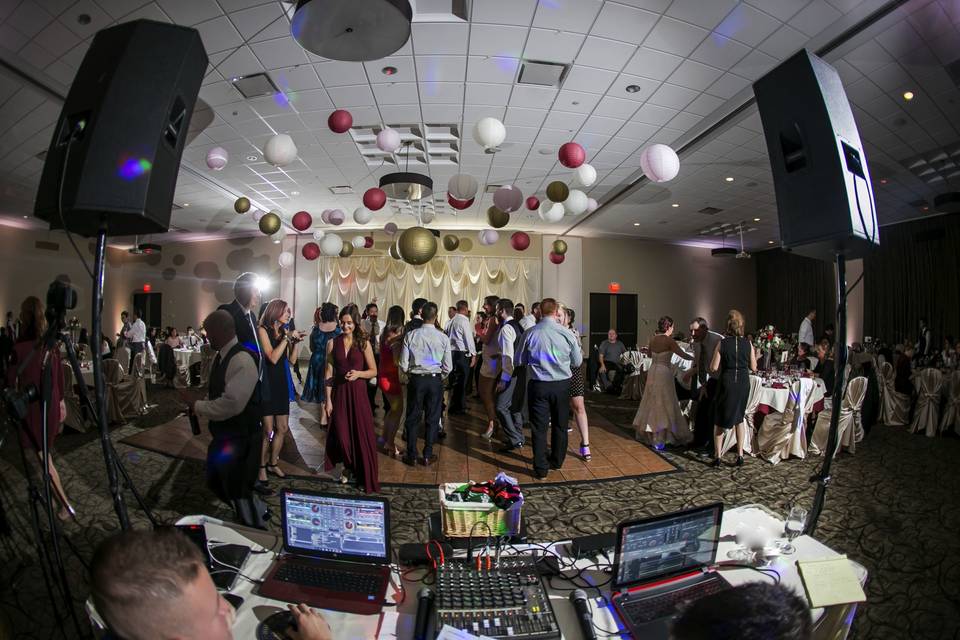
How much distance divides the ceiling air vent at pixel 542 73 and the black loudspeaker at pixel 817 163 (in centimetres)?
332

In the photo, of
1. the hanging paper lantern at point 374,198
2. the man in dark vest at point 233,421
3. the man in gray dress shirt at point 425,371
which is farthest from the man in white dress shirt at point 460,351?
the man in dark vest at point 233,421

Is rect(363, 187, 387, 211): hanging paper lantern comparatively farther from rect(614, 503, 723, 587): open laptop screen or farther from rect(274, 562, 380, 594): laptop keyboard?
rect(614, 503, 723, 587): open laptop screen

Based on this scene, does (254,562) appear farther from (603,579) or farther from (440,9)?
(440,9)

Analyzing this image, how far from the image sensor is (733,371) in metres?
4.39

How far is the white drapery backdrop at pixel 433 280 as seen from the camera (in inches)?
550

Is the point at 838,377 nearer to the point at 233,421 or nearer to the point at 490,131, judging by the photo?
the point at 233,421

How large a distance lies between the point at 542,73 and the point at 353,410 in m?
3.82

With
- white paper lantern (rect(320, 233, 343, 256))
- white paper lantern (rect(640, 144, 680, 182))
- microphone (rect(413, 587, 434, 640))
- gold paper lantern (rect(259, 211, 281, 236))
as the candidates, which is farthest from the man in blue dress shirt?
white paper lantern (rect(320, 233, 343, 256))

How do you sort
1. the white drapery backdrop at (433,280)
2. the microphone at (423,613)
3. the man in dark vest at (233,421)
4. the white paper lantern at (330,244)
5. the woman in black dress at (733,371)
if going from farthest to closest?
1. the white drapery backdrop at (433,280)
2. the white paper lantern at (330,244)
3. the woman in black dress at (733,371)
4. the man in dark vest at (233,421)
5. the microphone at (423,613)

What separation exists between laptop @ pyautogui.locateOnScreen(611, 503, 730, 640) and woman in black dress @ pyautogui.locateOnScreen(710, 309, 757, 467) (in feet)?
10.5

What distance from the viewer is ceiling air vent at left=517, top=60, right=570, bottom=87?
15.2 feet

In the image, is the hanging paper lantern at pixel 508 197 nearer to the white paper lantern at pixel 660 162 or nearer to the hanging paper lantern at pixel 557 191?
the hanging paper lantern at pixel 557 191

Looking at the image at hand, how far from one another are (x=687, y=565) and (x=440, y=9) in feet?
13.8

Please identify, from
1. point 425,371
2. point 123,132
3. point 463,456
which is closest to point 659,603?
point 123,132
